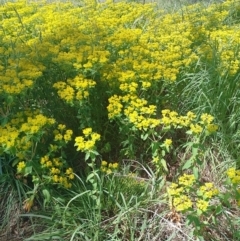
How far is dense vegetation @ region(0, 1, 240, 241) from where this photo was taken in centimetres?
269

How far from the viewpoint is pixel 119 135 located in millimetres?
3270

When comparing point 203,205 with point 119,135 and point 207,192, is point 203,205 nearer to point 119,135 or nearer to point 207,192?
point 207,192

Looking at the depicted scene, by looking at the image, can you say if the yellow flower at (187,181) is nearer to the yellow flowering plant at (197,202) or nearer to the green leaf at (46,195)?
the yellow flowering plant at (197,202)

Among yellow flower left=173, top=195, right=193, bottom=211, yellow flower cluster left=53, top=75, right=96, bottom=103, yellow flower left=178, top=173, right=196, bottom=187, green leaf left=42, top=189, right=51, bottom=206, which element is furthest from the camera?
yellow flower cluster left=53, top=75, right=96, bottom=103

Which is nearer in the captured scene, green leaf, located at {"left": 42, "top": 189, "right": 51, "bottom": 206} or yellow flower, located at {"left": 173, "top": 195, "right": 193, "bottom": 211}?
yellow flower, located at {"left": 173, "top": 195, "right": 193, "bottom": 211}

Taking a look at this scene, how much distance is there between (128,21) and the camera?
4164mm

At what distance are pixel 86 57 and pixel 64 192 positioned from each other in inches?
34.2

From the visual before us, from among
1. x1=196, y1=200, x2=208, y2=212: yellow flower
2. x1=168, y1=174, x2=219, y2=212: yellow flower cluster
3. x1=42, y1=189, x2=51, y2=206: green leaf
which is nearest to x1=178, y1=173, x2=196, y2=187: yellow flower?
x1=168, y1=174, x2=219, y2=212: yellow flower cluster

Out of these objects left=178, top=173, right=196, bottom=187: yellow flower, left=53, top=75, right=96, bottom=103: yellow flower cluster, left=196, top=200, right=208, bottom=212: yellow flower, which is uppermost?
left=53, top=75, right=96, bottom=103: yellow flower cluster

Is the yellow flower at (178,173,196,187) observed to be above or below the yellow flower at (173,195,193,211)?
above

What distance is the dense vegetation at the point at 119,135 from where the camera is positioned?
2.69m

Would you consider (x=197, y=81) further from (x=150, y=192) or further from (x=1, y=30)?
(x=1, y=30)

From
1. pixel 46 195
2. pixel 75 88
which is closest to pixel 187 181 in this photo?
pixel 46 195

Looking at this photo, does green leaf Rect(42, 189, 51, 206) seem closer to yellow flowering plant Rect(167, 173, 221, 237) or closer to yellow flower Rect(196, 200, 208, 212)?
yellow flowering plant Rect(167, 173, 221, 237)
